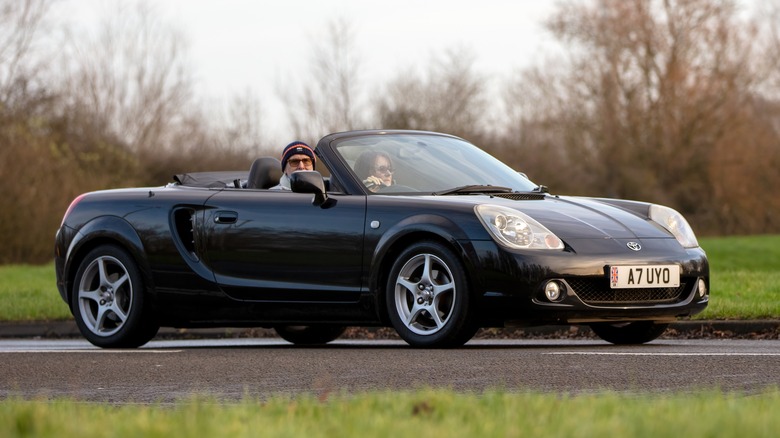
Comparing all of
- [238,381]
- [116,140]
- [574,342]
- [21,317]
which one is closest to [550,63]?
[116,140]

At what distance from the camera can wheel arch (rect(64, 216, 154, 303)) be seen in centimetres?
1019

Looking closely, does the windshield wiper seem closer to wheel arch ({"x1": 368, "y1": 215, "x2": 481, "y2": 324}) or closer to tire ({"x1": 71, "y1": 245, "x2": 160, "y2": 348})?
wheel arch ({"x1": 368, "y1": 215, "x2": 481, "y2": 324})

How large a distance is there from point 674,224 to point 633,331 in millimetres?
817

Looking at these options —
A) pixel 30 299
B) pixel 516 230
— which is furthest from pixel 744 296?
pixel 30 299

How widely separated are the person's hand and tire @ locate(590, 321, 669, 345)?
178cm

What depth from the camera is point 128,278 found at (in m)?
10.3

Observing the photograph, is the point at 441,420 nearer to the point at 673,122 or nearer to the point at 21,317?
the point at 21,317

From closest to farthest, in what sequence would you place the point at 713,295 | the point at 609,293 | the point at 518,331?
the point at 609,293, the point at 518,331, the point at 713,295

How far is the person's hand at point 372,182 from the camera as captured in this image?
9484 mm

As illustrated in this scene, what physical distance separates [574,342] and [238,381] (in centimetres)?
405

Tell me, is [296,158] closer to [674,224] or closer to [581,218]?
[581,218]

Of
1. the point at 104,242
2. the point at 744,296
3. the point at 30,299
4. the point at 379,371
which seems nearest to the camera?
the point at 379,371

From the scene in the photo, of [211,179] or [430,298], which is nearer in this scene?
[430,298]

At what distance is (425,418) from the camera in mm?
4414
